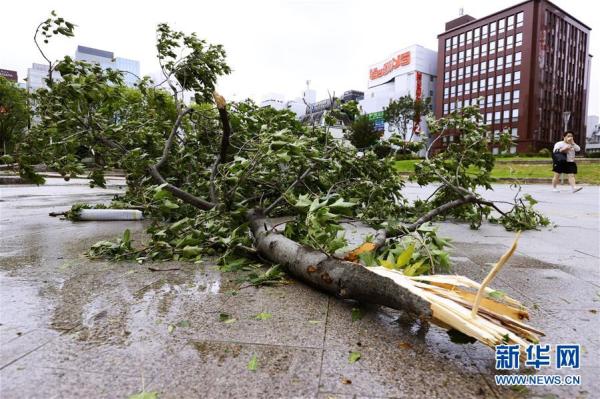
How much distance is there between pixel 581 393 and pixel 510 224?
154 inches

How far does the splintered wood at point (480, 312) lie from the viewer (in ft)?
4.31

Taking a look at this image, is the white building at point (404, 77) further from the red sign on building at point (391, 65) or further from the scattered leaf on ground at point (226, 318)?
the scattered leaf on ground at point (226, 318)

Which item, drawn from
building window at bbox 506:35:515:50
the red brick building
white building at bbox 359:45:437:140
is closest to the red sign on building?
white building at bbox 359:45:437:140

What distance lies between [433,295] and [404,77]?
93.1 metres

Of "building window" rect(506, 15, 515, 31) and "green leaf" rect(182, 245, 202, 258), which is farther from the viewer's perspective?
"building window" rect(506, 15, 515, 31)

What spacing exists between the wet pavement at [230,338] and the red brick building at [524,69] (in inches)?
2537

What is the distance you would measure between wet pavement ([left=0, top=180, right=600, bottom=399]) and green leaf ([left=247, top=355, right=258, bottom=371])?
0.01 m

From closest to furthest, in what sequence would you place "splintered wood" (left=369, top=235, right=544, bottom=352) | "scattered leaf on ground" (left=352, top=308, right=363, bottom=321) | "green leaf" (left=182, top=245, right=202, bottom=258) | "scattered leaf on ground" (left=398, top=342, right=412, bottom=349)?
1. "splintered wood" (left=369, top=235, right=544, bottom=352)
2. "scattered leaf on ground" (left=398, top=342, right=412, bottom=349)
3. "scattered leaf on ground" (left=352, top=308, right=363, bottom=321)
4. "green leaf" (left=182, top=245, right=202, bottom=258)

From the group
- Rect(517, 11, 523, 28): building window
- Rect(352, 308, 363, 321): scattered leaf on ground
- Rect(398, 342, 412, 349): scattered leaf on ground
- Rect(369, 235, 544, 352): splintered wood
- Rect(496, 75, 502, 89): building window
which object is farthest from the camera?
Rect(496, 75, 502, 89): building window

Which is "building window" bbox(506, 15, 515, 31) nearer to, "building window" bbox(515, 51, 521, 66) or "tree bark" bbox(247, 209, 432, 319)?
"building window" bbox(515, 51, 521, 66)

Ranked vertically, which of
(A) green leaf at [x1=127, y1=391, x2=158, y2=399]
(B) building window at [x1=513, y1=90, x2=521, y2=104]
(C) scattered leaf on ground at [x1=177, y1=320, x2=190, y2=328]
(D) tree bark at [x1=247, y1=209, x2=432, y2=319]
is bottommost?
(C) scattered leaf on ground at [x1=177, y1=320, x2=190, y2=328]

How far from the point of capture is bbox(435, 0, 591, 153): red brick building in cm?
6556

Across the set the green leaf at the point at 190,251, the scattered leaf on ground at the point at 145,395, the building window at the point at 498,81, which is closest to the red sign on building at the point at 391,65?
the building window at the point at 498,81

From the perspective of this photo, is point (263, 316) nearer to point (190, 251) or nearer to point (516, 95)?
point (190, 251)
